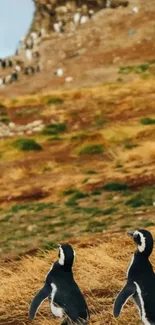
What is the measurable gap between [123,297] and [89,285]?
11.4 ft

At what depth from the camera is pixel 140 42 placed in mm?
71188

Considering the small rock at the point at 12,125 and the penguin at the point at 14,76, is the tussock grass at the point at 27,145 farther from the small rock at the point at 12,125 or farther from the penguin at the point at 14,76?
the penguin at the point at 14,76

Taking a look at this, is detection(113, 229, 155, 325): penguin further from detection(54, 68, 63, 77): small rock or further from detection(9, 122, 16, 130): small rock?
detection(54, 68, 63, 77): small rock

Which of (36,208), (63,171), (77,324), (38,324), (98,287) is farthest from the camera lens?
(63,171)

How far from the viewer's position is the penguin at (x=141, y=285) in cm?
1011

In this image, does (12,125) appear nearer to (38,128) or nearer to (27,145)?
(38,128)

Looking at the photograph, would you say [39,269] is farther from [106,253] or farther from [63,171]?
[63,171]

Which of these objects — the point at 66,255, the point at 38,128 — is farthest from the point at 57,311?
the point at 38,128

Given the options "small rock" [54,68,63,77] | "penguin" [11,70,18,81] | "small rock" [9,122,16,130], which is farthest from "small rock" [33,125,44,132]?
"penguin" [11,70,18,81]

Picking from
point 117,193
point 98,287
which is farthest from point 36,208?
point 98,287

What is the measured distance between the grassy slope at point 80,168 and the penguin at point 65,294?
14189mm

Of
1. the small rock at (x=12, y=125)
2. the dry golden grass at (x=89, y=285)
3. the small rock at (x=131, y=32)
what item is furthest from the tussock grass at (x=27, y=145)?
the dry golden grass at (x=89, y=285)

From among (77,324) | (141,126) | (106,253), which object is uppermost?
(77,324)

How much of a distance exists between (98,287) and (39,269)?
2.28 metres
